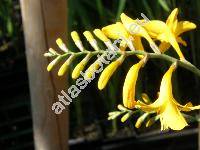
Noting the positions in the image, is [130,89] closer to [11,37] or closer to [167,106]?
[167,106]

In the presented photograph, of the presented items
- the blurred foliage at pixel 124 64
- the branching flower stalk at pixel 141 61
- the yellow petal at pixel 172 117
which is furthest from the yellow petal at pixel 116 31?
the blurred foliage at pixel 124 64

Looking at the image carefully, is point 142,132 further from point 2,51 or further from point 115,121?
point 2,51

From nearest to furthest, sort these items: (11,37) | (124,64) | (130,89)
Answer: (130,89) < (124,64) < (11,37)

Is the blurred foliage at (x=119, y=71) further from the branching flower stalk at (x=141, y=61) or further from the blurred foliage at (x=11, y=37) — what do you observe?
the branching flower stalk at (x=141, y=61)

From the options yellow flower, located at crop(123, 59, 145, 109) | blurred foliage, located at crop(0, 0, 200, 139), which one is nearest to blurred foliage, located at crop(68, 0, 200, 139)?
blurred foliage, located at crop(0, 0, 200, 139)

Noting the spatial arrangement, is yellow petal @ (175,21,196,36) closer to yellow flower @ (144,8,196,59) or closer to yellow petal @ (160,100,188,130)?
yellow flower @ (144,8,196,59)

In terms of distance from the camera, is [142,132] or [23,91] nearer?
[142,132]

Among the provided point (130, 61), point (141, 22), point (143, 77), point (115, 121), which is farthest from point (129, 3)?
point (141, 22)

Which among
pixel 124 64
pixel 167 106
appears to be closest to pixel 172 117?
pixel 167 106

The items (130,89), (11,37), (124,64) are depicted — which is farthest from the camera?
(11,37)
